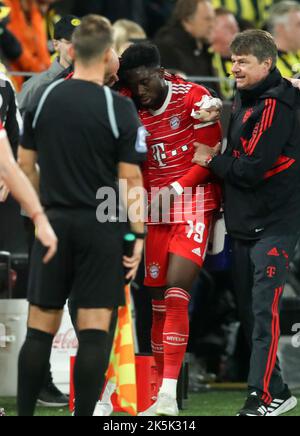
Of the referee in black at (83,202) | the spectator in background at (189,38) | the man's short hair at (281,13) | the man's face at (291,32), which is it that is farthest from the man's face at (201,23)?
the referee in black at (83,202)

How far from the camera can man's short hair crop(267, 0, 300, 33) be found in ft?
34.8

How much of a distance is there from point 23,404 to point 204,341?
3682 millimetres

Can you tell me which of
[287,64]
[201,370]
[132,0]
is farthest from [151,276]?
[132,0]

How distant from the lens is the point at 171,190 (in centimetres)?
764

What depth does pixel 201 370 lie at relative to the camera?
9656 millimetres

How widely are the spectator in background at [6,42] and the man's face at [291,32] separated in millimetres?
2213

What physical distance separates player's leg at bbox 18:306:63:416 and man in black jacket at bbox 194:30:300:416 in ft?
5.05

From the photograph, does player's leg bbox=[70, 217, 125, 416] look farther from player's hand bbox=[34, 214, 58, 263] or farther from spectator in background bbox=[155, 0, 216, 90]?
spectator in background bbox=[155, 0, 216, 90]

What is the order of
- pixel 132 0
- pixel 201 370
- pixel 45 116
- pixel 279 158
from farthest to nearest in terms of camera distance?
pixel 132 0, pixel 201 370, pixel 279 158, pixel 45 116

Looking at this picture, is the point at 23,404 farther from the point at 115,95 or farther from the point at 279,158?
the point at 279,158

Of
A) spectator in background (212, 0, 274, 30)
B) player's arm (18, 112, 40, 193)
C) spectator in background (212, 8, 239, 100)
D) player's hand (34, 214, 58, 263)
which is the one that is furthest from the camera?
spectator in background (212, 0, 274, 30)

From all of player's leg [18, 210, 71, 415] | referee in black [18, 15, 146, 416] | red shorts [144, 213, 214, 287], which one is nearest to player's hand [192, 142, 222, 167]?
red shorts [144, 213, 214, 287]

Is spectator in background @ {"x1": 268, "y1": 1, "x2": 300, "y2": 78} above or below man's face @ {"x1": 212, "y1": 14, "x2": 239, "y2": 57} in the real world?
above

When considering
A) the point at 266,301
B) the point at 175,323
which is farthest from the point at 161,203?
the point at 266,301
